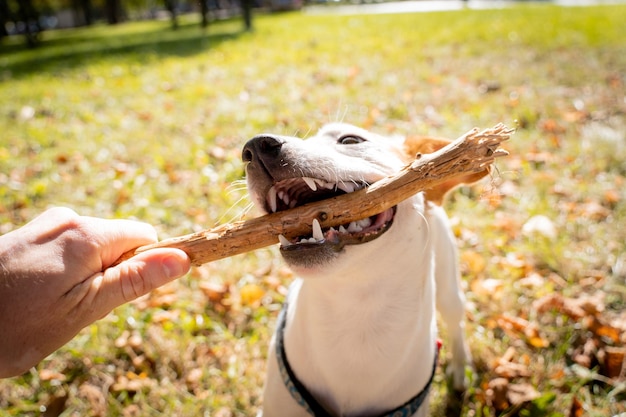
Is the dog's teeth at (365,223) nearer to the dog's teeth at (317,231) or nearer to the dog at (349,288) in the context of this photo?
the dog at (349,288)

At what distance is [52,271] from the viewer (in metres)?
1.34

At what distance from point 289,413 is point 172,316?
52.0 inches

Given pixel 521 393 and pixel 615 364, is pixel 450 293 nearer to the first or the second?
pixel 521 393

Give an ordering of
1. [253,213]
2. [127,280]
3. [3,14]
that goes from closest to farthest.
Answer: [127,280]
[253,213]
[3,14]

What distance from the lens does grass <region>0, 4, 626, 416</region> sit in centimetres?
259

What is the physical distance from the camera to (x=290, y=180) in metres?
1.72

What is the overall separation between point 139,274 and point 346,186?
790 mm

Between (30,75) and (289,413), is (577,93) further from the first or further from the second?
(30,75)

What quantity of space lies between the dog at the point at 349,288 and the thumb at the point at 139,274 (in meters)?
0.37

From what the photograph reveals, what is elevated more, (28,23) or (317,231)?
(28,23)

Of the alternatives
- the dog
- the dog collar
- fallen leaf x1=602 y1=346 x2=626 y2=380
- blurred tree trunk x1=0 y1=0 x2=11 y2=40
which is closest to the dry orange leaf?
the dog

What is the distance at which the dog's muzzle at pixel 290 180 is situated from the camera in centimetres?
157

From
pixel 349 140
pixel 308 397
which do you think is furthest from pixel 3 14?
pixel 308 397

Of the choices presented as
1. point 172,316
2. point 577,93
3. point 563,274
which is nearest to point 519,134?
point 577,93
